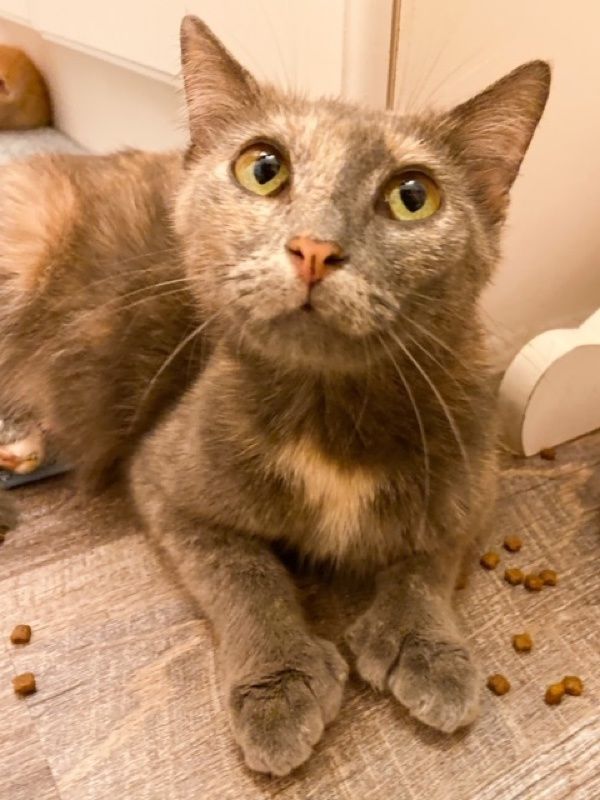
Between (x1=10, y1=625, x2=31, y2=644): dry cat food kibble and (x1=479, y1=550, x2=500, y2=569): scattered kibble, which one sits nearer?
(x1=10, y1=625, x2=31, y2=644): dry cat food kibble

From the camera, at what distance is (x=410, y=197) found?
0.88 metres

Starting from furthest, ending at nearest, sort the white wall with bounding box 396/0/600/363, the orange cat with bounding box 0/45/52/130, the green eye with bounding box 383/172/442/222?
1. the orange cat with bounding box 0/45/52/130
2. the white wall with bounding box 396/0/600/363
3. the green eye with bounding box 383/172/442/222

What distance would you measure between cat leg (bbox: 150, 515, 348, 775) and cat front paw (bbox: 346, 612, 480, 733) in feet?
0.14

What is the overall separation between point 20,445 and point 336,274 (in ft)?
2.65

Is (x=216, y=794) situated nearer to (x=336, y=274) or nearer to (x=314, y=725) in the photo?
(x=314, y=725)

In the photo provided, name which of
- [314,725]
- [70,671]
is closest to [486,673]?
[314,725]

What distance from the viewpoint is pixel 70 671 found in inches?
41.7

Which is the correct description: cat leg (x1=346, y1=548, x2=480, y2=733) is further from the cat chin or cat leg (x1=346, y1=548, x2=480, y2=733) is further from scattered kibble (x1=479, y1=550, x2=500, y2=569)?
the cat chin

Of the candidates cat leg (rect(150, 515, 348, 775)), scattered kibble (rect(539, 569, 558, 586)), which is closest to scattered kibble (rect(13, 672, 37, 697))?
cat leg (rect(150, 515, 348, 775))

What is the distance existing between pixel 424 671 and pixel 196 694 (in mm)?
288

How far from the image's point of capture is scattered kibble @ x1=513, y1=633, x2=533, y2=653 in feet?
3.60

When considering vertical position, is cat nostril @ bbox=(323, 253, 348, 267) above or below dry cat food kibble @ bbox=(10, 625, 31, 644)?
above

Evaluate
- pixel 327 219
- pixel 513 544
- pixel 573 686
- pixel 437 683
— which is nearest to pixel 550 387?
pixel 513 544

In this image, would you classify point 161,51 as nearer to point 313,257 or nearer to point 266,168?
point 266,168
